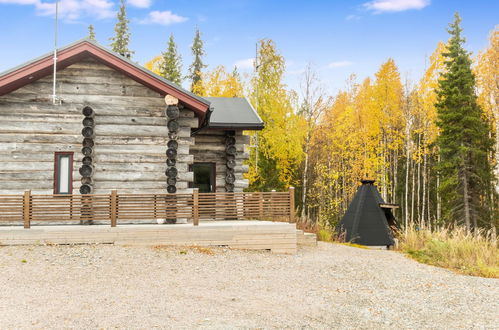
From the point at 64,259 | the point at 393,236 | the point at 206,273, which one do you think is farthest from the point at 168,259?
the point at 393,236

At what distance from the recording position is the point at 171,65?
42125 millimetres

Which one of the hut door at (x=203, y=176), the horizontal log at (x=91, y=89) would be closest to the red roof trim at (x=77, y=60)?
the horizontal log at (x=91, y=89)

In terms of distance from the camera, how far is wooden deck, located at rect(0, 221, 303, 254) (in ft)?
39.1

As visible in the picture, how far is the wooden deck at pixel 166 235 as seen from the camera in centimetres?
1191

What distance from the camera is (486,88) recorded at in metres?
25.7

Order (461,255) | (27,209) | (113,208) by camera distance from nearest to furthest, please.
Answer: (27,209) < (113,208) < (461,255)

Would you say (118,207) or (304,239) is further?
(304,239)

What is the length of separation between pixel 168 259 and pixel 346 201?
24.5 metres

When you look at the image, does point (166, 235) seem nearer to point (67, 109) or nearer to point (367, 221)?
point (67, 109)

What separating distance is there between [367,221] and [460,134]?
1017 centimetres

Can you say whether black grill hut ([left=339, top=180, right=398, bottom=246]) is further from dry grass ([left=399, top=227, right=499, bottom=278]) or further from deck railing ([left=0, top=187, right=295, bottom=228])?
deck railing ([left=0, top=187, right=295, bottom=228])

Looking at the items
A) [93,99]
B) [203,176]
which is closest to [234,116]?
[203,176]

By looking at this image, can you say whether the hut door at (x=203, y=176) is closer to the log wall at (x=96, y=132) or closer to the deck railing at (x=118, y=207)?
the log wall at (x=96, y=132)

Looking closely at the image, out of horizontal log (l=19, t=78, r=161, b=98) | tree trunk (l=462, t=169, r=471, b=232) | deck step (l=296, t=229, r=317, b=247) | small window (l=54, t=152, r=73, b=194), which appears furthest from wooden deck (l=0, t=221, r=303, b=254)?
tree trunk (l=462, t=169, r=471, b=232)
